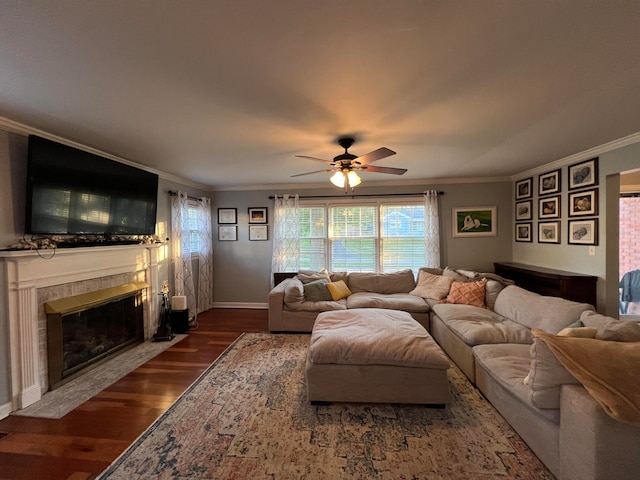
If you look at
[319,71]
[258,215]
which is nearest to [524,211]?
[319,71]

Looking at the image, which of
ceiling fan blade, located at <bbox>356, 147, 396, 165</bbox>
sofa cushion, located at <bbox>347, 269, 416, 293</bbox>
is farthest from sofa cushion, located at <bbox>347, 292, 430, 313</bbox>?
ceiling fan blade, located at <bbox>356, 147, 396, 165</bbox>

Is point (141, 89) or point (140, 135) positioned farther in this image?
point (140, 135)

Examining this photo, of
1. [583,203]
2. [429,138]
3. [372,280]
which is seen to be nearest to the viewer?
[429,138]

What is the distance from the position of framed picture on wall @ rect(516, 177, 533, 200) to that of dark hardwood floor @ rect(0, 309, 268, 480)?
5.29m

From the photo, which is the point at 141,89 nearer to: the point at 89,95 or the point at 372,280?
the point at 89,95

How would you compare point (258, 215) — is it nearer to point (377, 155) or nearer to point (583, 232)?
point (377, 155)

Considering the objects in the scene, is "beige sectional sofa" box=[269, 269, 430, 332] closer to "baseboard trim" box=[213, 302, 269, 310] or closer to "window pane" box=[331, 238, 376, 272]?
"window pane" box=[331, 238, 376, 272]

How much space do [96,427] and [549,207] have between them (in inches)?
225

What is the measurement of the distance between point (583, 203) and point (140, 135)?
5.09 metres

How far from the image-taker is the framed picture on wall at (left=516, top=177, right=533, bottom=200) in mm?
4375

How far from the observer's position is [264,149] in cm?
304

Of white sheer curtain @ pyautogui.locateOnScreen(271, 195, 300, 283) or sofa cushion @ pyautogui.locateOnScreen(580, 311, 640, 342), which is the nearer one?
sofa cushion @ pyautogui.locateOnScreen(580, 311, 640, 342)

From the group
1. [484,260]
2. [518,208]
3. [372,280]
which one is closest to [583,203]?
[518,208]

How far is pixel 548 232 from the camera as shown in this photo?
401 centimetres
